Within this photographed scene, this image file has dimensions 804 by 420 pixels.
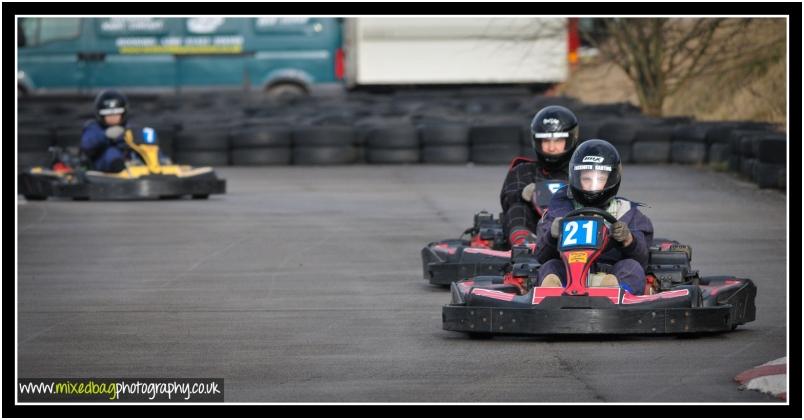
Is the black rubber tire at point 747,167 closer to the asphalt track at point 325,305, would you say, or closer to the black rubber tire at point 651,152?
the asphalt track at point 325,305

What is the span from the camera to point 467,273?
10000 mm

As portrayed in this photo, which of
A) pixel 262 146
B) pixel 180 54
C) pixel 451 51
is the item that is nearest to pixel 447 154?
pixel 262 146

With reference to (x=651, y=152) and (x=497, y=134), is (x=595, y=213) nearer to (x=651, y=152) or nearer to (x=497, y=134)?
(x=651, y=152)

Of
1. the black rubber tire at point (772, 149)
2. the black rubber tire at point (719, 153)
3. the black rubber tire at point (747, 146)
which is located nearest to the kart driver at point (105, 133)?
the black rubber tire at point (772, 149)

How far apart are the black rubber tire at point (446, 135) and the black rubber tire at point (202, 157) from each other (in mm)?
2923

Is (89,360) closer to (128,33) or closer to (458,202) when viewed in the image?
(458,202)

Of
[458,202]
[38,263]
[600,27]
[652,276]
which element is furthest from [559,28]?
[652,276]

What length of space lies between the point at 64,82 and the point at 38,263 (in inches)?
761

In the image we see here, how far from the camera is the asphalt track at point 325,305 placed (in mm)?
6742

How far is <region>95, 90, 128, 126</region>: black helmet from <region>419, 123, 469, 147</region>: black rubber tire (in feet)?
22.2

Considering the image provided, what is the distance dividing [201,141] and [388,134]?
265 cm

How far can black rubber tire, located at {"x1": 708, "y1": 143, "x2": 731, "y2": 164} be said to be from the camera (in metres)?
21.3

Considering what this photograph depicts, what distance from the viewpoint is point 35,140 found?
23.0 metres

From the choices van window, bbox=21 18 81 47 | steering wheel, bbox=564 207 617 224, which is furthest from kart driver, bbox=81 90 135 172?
van window, bbox=21 18 81 47
